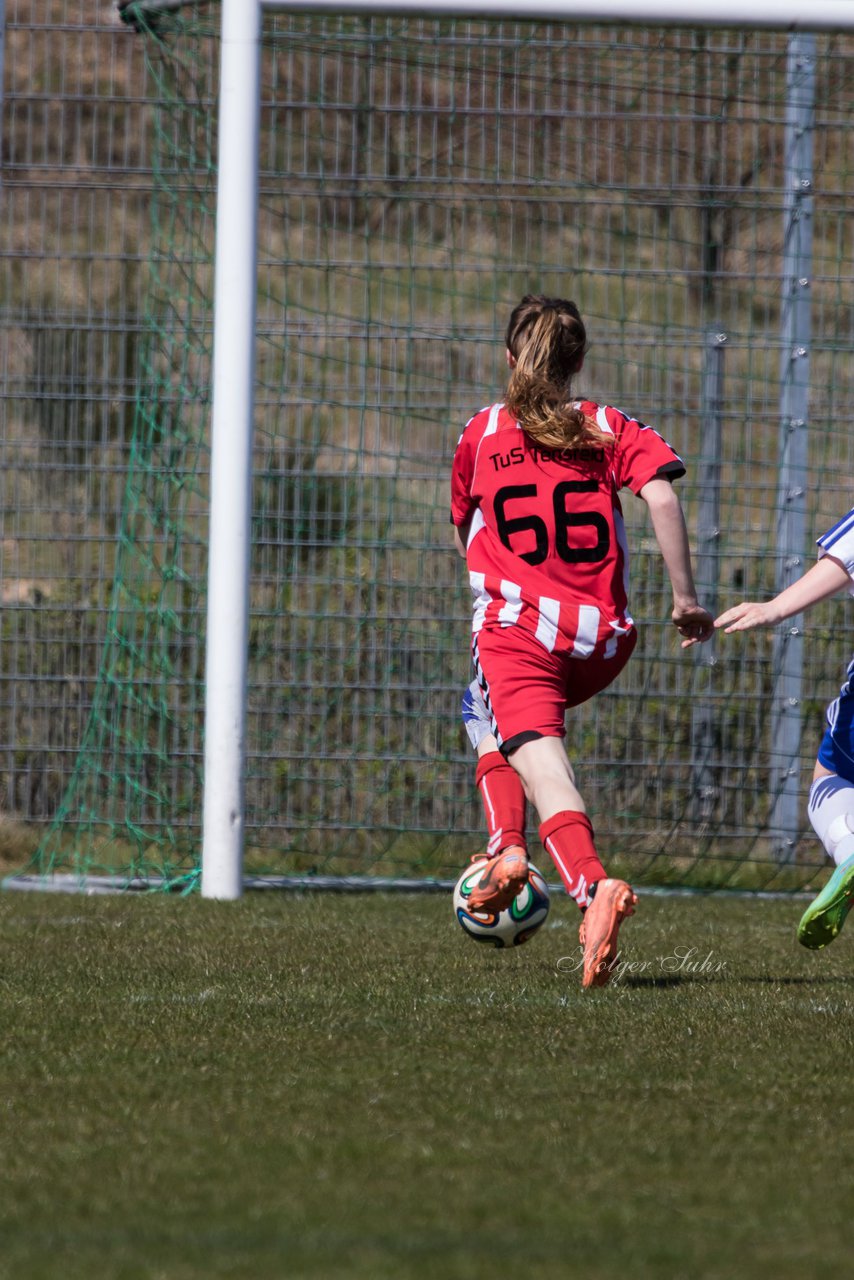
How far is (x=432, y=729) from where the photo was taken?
7.52 meters

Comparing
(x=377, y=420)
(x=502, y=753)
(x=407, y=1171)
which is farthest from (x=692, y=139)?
(x=407, y=1171)

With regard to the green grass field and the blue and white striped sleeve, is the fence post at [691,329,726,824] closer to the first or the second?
the green grass field

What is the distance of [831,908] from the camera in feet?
13.1

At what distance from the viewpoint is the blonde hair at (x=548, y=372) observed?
4.33 metres

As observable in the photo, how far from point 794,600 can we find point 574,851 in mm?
778

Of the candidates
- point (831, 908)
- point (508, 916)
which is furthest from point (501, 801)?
point (831, 908)

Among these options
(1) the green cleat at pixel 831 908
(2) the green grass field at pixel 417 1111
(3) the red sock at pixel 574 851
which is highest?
(3) the red sock at pixel 574 851

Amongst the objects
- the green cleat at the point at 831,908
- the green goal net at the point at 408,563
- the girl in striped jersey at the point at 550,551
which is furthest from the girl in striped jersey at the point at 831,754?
the green goal net at the point at 408,563

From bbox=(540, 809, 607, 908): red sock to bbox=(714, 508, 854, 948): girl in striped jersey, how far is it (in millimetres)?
508

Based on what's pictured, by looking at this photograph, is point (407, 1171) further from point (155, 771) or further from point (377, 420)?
point (377, 420)

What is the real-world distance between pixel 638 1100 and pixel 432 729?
14.7 feet

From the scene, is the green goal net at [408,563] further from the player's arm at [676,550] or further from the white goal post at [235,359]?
the player's arm at [676,550]

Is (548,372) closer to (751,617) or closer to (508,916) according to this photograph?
(751,617)

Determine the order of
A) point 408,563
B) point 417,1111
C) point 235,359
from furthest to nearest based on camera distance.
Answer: point 408,563, point 235,359, point 417,1111
